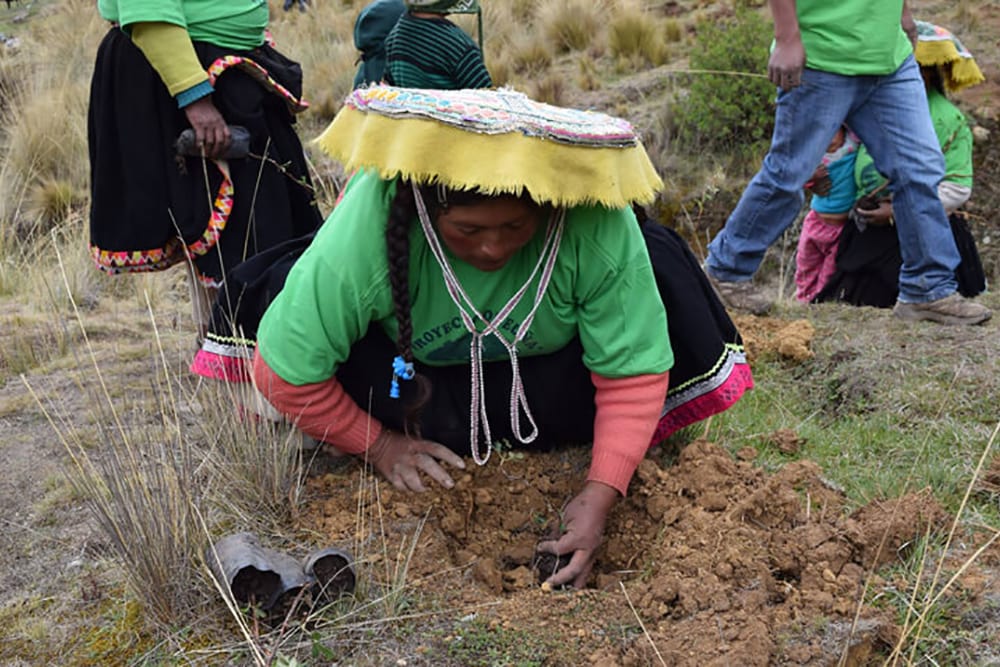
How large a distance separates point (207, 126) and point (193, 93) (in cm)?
12

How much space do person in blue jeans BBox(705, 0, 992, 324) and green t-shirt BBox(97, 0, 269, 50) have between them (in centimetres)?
194

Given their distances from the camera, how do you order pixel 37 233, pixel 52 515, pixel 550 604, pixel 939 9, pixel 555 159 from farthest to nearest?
pixel 939 9, pixel 37 233, pixel 52 515, pixel 550 604, pixel 555 159

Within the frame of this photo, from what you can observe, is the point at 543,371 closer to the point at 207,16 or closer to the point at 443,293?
the point at 443,293

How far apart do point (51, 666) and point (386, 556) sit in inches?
27.3

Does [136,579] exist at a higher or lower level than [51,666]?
higher

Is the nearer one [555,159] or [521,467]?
[555,159]

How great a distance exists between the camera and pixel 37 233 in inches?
260

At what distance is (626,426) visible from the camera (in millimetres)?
2357

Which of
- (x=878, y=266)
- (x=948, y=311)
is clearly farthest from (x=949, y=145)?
(x=948, y=311)

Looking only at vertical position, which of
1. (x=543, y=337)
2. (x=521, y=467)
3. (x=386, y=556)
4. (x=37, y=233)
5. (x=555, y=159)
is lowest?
(x=37, y=233)

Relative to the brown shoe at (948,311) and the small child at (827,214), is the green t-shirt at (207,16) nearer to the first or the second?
the small child at (827,214)

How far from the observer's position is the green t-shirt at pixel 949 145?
4527mm

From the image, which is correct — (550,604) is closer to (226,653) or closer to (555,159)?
(226,653)

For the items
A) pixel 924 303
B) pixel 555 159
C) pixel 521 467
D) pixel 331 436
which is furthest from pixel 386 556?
pixel 924 303
